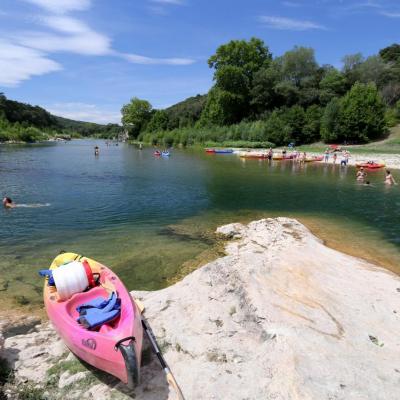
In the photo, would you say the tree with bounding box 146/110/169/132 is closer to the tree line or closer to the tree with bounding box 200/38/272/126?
the tree line

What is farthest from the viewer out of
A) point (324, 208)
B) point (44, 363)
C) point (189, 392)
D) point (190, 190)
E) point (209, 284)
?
point (190, 190)

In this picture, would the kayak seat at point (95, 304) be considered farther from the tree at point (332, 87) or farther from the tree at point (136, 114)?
the tree at point (136, 114)

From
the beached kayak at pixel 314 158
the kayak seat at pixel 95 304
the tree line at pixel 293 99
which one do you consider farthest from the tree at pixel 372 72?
the kayak seat at pixel 95 304

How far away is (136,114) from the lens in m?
148

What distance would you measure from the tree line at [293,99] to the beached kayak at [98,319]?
6810 centimetres

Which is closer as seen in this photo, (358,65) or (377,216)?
(377,216)

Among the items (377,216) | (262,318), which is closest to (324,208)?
(377,216)

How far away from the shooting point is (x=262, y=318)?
7.20m

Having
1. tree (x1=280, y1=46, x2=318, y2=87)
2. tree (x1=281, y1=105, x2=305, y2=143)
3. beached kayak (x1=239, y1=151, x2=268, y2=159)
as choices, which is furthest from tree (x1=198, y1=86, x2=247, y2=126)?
beached kayak (x1=239, y1=151, x2=268, y2=159)

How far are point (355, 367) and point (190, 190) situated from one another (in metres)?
23.2

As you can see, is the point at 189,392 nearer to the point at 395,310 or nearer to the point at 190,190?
the point at 395,310

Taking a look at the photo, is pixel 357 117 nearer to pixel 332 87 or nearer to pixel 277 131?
pixel 277 131

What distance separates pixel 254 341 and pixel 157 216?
13.4 metres

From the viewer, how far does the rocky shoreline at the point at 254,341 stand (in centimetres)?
562
